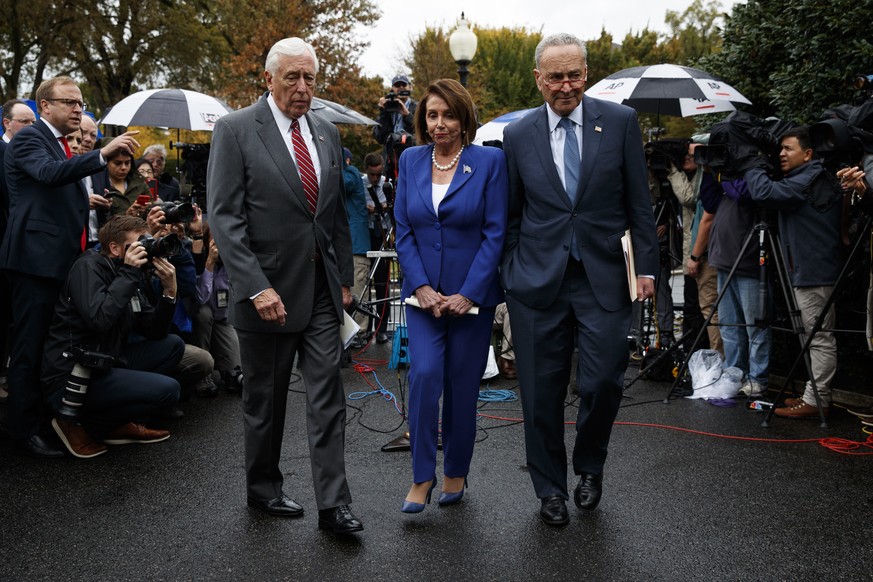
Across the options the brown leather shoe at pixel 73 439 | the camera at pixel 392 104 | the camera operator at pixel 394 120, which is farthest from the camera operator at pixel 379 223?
the brown leather shoe at pixel 73 439

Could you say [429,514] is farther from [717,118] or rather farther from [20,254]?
[717,118]

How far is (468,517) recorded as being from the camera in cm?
398

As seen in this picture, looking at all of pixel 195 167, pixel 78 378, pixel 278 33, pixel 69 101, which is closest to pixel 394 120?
pixel 195 167

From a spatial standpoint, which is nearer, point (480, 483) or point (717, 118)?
point (480, 483)

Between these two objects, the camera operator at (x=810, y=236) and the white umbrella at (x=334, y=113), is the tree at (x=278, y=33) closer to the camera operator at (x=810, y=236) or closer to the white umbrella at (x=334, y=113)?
the white umbrella at (x=334, y=113)

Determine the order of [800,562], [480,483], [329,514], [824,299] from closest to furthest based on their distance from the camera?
[800,562] → [329,514] → [480,483] → [824,299]

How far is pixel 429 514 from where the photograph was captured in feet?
13.2

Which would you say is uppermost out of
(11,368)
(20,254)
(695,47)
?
(695,47)

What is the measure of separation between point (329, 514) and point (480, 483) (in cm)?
104

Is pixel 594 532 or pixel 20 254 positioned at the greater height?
pixel 20 254

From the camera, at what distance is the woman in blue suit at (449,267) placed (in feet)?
13.0

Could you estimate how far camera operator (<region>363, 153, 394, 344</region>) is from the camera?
29.9 ft

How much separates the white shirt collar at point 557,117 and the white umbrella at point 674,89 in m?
3.57

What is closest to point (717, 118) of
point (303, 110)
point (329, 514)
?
point (303, 110)
